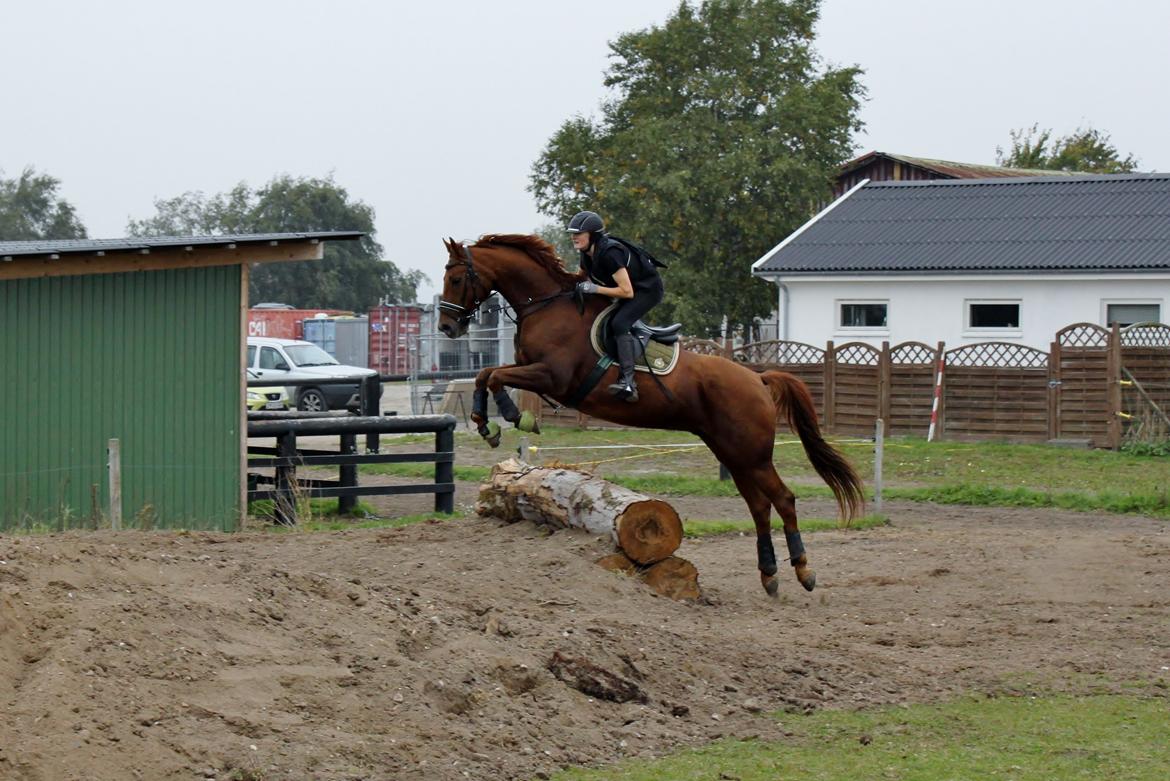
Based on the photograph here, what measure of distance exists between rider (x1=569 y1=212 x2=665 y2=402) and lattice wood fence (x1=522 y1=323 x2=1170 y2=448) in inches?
620

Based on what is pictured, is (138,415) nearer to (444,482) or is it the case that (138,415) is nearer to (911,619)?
(444,482)

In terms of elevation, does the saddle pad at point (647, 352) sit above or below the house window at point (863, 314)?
below

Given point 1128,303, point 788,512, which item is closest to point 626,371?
point 788,512

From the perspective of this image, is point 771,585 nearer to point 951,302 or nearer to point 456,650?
point 456,650

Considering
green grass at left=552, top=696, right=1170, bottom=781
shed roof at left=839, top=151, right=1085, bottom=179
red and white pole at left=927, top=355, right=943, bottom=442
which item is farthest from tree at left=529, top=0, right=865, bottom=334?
green grass at left=552, top=696, right=1170, bottom=781

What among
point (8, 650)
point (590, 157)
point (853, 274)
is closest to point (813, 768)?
point (8, 650)

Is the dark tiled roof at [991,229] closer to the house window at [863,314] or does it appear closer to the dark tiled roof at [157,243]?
the house window at [863,314]

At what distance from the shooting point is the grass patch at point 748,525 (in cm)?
1603

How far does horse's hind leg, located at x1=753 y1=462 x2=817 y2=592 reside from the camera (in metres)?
11.9

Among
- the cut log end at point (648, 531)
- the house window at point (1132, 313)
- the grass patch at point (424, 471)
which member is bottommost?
the grass patch at point (424, 471)

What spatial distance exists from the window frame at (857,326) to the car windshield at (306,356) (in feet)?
42.5

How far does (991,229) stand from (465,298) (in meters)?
25.1

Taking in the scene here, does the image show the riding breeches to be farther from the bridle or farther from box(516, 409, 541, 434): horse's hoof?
box(516, 409, 541, 434): horse's hoof

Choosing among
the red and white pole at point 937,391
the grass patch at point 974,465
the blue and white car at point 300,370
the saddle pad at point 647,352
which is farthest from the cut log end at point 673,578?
the blue and white car at point 300,370
